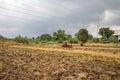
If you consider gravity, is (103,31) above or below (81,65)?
above

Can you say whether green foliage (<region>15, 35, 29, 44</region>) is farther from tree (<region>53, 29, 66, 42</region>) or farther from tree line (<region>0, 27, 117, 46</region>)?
tree (<region>53, 29, 66, 42</region>)

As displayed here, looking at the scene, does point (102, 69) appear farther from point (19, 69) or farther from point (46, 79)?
point (19, 69)

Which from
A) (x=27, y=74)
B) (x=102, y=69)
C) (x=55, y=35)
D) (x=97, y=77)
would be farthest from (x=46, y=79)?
(x=55, y=35)

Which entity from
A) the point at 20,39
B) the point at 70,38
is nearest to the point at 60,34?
the point at 70,38

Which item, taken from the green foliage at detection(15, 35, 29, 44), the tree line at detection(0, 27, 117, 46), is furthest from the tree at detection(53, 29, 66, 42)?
the green foliage at detection(15, 35, 29, 44)

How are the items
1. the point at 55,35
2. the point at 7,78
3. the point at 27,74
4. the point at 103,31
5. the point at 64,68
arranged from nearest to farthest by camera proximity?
the point at 7,78, the point at 27,74, the point at 64,68, the point at 55,35, the point at 103,31

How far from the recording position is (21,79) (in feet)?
41.4

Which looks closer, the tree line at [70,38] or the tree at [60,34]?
the tree line at [70,38]

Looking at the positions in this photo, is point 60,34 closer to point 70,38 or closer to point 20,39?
point 70,38

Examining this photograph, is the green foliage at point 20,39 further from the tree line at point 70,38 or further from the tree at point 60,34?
the tree at point 60,34

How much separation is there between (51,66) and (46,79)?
8.84 ft

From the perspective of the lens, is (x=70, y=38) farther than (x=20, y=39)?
Yes

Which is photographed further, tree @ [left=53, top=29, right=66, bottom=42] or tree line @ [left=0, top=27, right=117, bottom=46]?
tree @ [left=53, top=29, right=66, bottom=42]

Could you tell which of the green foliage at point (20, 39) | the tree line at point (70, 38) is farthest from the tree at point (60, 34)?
the green foliage at point (20, 39)
